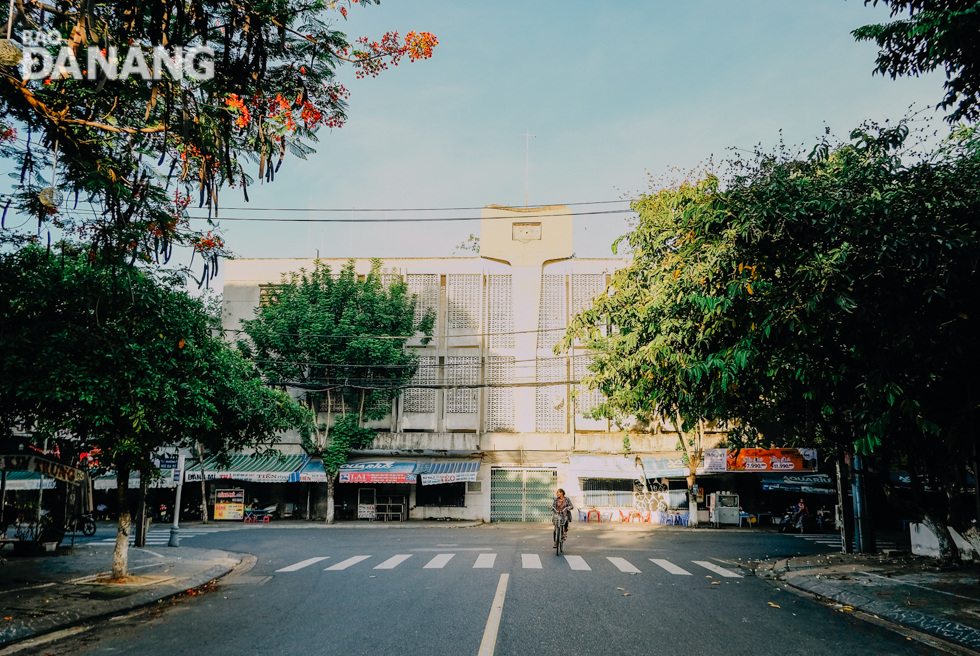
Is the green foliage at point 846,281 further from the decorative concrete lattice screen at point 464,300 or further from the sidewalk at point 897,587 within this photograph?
the decorative concrete lattice screen at point 464,300

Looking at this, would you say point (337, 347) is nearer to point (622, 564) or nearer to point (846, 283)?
point (622, 564)

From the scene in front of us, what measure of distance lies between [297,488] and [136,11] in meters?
33.3

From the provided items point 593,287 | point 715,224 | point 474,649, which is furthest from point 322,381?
point 474,649

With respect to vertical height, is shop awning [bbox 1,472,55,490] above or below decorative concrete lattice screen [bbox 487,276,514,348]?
below

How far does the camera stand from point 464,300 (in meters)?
38.2

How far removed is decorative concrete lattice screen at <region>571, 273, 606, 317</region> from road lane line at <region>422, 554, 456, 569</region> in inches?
837

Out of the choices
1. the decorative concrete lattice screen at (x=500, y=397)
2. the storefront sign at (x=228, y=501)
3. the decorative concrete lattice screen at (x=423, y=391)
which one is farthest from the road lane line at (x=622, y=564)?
the storefront sign at (x=228, y=501)

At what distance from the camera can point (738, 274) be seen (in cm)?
1095

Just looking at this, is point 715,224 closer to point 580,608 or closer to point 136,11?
point 580,608

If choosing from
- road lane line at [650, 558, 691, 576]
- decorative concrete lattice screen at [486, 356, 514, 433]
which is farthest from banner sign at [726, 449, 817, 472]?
road lane line at [650, 558, 691, 576]

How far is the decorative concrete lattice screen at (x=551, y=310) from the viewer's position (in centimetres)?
3719

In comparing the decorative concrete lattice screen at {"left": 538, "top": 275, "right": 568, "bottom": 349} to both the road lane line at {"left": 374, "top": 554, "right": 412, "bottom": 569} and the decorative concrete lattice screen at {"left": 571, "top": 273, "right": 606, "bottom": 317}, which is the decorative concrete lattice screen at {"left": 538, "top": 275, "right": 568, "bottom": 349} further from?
the road lane line at {"left": 374, "top": 554, "right": 412, "bottom": 569}

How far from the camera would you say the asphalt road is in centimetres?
790

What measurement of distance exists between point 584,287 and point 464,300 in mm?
6342
